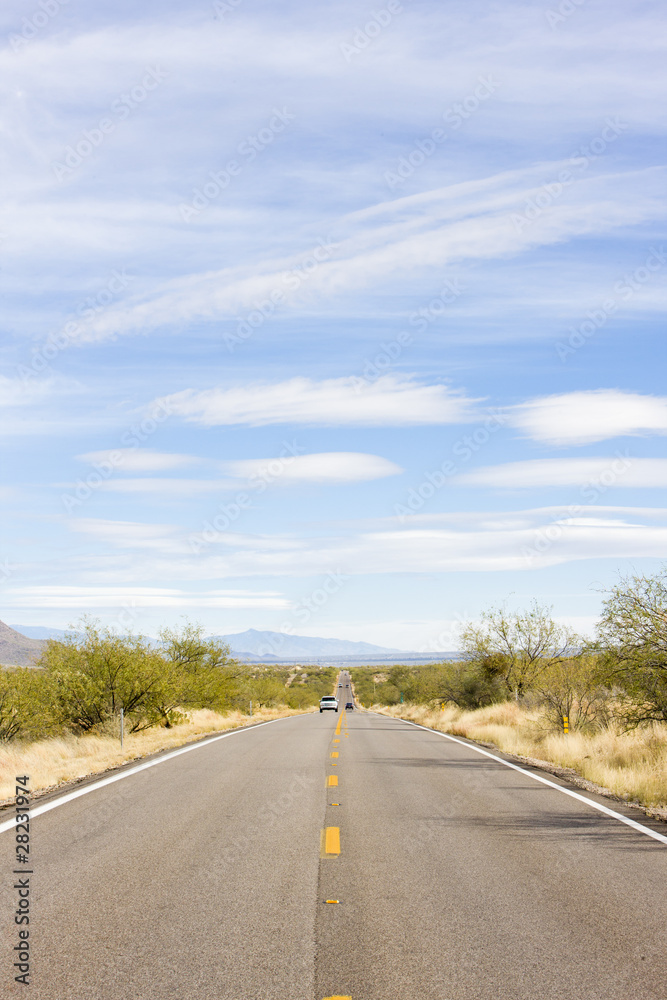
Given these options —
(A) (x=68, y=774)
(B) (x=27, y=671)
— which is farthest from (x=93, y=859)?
(B) (x=27, y=671)

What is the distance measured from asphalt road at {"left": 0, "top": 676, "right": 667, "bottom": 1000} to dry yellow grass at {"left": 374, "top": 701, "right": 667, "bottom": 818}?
136 centimetres

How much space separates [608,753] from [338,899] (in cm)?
1103

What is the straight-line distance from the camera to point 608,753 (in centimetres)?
1554

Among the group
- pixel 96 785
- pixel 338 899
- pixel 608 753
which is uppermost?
pixel 338 899

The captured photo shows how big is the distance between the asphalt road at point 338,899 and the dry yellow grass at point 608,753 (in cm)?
136

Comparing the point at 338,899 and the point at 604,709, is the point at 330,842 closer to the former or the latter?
the point at 338,899

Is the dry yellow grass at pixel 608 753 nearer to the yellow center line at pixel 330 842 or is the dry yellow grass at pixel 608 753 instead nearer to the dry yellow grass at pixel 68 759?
the yellow center line at pixel 330 842

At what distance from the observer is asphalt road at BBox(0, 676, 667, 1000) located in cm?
450

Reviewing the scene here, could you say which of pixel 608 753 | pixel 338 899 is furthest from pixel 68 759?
pixel 338 899

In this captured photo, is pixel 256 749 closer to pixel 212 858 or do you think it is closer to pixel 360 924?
pixel 212 858

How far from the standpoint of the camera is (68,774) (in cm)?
1372

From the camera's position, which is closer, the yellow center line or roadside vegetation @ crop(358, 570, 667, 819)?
the yellow center line

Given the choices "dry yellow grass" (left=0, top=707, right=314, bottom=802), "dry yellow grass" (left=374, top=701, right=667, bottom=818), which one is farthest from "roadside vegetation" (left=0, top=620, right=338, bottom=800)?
"dry yellow grass" (left=374, top=701, right=667, bottom=818)

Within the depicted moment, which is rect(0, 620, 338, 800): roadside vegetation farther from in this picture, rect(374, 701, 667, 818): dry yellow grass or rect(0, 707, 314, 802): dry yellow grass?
rect(374, 701, 667, 818): dry yellow grass
